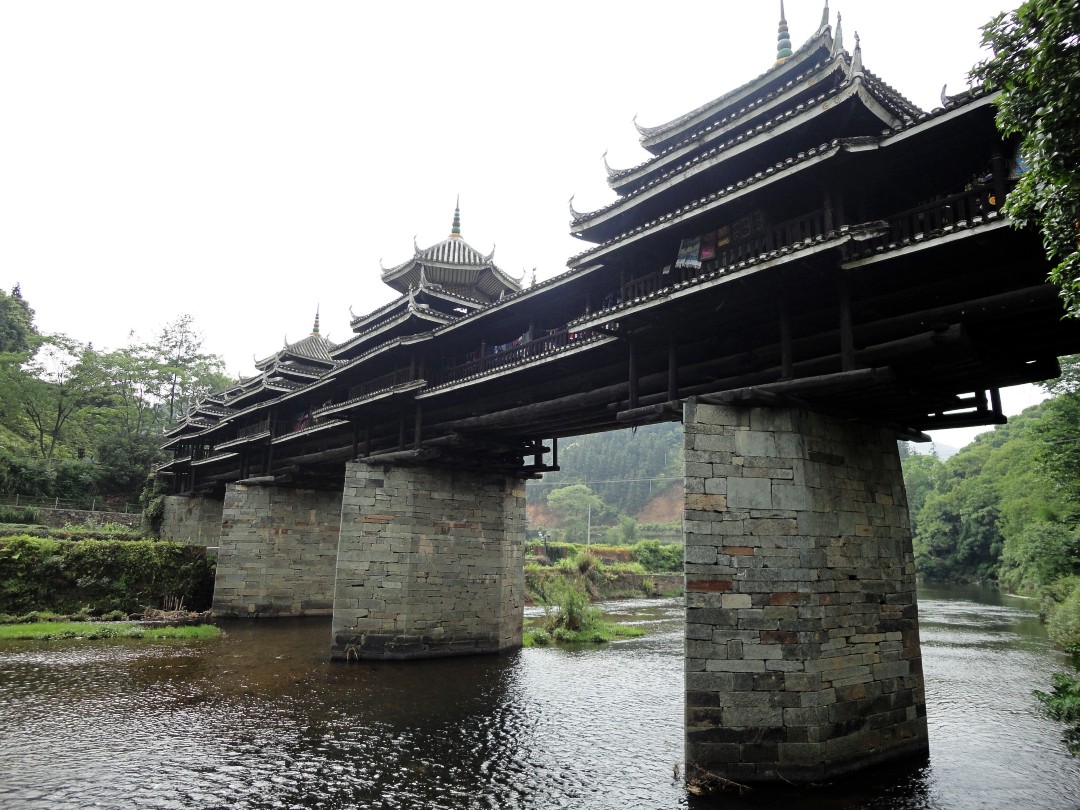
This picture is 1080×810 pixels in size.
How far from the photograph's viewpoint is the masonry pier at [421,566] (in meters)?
16.0

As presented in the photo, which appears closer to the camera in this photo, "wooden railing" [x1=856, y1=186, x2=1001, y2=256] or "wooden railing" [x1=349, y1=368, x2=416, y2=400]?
"wooden railing" [x1=856, y1=186, x2=1001, y2=256]

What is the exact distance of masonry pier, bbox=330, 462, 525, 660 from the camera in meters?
16.0

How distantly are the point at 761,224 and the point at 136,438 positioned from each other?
48.2m

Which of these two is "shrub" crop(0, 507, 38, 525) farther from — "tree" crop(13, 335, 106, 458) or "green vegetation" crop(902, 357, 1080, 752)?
"green vegetation" crop(902, 357, 1080, 752)

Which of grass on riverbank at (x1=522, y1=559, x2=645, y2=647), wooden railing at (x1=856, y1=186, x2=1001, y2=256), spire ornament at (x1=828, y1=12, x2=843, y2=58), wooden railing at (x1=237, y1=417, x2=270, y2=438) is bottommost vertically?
grass on riverbank at (x1=522, y1=559, x2=645, y2=647)

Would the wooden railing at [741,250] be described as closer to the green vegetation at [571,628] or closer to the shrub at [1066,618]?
the green vegetation at [571,628]

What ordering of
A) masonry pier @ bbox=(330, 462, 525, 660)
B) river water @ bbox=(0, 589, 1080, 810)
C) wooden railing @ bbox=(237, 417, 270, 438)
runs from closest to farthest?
river water @ bbox=(0, 589, 1080, 810) → masonry pier @ bbox=(330, 462, 525, 660) → wooden railing @ bbox=(237, 417, 270, 438)

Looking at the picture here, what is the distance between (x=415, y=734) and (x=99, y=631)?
13540 millimetres

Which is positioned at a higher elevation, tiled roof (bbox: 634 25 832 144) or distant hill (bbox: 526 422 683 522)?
distant hill (bbox: 526 422 683 522)

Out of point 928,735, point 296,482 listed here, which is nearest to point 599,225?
A: point 928,735

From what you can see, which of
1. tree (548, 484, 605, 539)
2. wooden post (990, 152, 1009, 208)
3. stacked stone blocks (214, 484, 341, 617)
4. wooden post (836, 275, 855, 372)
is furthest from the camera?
tree (548, 484, 605, 539)

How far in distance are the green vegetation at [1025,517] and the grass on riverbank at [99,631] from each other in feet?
67.6

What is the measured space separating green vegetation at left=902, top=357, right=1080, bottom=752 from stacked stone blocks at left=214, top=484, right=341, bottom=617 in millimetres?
22231

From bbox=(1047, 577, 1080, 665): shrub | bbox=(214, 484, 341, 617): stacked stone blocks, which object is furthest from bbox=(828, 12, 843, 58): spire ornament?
bbox=(214, 484, 341, 617): stacked stone blocks
